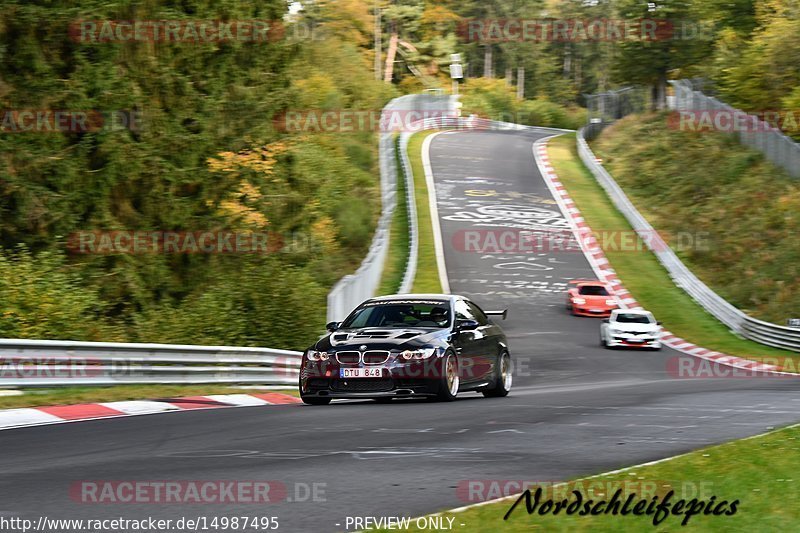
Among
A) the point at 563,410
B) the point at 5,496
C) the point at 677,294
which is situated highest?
the point at 5,496

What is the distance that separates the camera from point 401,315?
1555 cm

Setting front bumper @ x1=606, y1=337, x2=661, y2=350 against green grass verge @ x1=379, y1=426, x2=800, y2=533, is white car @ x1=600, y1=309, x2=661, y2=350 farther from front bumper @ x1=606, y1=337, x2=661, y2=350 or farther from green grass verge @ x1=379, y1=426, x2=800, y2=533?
green grass verge @ x1=379, y1=426, x2=800, y2=533

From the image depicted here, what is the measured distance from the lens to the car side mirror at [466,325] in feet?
50.4

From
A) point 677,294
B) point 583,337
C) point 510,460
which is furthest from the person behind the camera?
point 677,294

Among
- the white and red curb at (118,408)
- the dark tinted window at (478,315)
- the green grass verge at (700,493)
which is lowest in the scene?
the white and red curb at (118,408)

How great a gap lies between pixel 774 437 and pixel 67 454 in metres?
5.89

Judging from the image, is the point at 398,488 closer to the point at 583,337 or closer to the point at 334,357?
the point at 334,357

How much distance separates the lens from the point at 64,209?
90.7ft

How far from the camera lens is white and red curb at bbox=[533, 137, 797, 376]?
27.4 m

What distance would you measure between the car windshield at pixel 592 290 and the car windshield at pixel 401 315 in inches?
748

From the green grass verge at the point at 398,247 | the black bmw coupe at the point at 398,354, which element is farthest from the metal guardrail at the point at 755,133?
the black bmw coupe at the point at 398,354

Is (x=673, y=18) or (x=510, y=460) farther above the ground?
(x=673, y=18)

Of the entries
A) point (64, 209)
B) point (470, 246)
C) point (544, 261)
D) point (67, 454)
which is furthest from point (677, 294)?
point (67, 454)

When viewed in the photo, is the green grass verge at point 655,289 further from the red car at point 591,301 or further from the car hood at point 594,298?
the car hood at point 594,298
